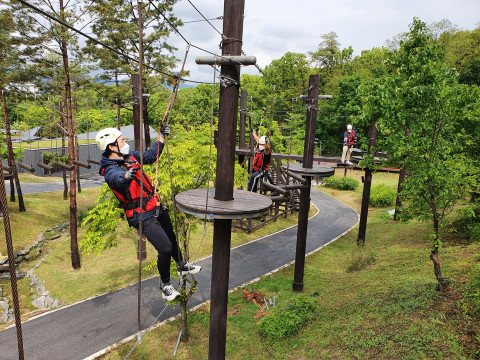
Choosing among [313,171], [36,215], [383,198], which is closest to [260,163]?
[313,171]

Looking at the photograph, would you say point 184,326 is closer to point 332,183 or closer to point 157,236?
point 157,236

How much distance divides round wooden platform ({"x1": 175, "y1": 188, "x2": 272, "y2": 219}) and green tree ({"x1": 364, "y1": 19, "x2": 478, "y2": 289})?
4.31 meters

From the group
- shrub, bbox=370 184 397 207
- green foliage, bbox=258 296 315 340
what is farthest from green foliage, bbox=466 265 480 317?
shrub, bbox=370 184 397 207

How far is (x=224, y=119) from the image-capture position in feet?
14.1

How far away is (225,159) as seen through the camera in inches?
171

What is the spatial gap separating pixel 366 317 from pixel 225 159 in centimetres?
583

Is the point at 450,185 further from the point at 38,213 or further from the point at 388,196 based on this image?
the point at 38,213

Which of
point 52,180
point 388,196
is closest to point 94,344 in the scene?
point 388,196

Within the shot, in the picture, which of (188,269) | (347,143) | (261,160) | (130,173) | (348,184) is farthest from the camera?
(348,184)

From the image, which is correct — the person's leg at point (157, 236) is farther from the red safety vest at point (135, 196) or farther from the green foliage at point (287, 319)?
the green foliage at point (287, 319)

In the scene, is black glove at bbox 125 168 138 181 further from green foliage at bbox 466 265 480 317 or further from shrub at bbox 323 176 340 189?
shrub at bbox 323 176 340 189

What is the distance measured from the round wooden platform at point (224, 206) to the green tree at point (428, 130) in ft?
14.1

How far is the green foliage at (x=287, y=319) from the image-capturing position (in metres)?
8.02

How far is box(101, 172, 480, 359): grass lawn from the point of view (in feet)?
20.3
